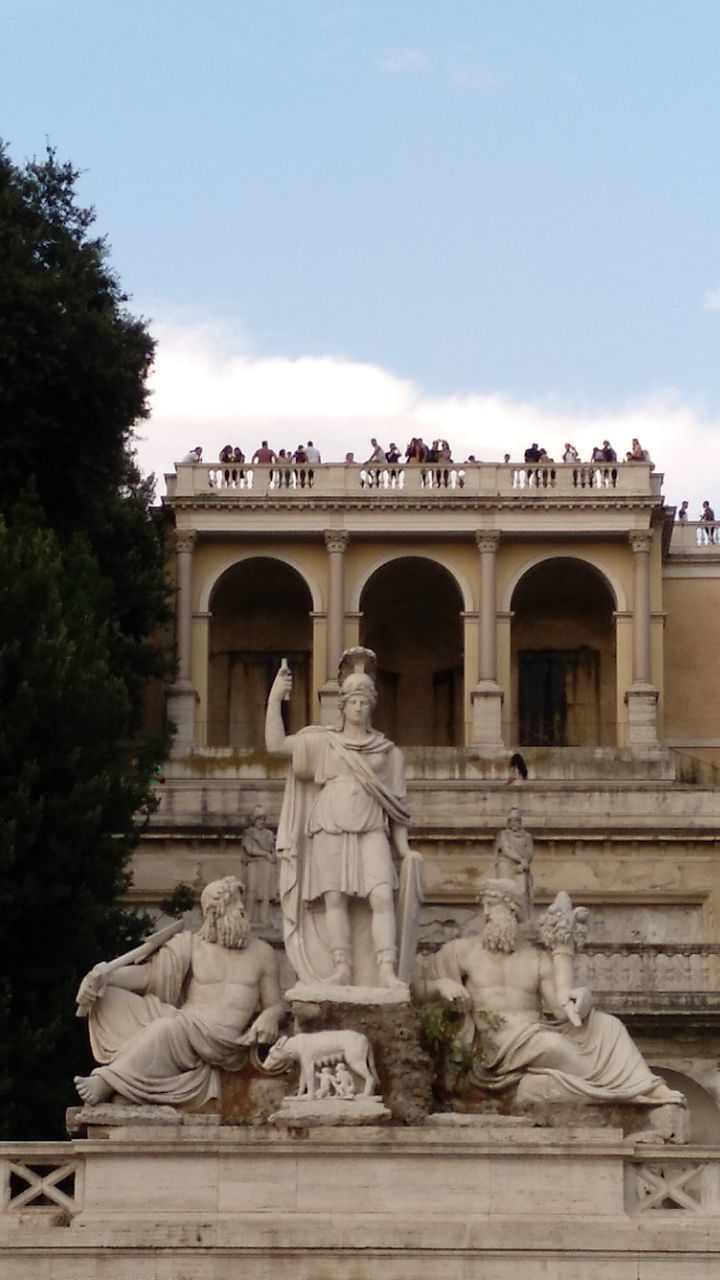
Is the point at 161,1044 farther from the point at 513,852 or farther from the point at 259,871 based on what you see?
the point at 513,852

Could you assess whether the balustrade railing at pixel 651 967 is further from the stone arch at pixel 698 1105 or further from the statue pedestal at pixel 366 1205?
the statue pedestal at pixel 366 1205

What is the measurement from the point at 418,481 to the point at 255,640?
561 cm

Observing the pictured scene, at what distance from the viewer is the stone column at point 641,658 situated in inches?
2219

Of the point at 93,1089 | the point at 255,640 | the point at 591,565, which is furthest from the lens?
the point at 255,640

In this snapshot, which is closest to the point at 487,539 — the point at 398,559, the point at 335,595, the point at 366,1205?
the point at 398,559

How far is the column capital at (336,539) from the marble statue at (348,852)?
36.8m

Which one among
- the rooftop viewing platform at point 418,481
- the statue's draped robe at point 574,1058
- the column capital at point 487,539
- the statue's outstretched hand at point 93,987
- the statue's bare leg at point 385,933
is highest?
the rooftop viewing platform at point 418,481

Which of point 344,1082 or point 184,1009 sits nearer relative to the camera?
point 344,1082

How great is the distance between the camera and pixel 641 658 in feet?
189

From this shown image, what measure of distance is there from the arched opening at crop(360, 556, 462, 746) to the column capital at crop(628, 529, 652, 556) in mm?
4098

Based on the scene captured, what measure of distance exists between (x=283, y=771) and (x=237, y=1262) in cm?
3002

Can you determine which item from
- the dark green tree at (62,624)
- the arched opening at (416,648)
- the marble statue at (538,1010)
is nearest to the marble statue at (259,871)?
the dark green tree at (62,624)

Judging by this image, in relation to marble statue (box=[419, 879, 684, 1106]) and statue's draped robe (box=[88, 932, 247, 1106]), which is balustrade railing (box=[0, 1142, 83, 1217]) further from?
marble statue (box=[419, 879, 684, 1106])

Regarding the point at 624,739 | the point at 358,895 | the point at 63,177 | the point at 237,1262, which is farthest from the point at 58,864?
the point at 624,739
